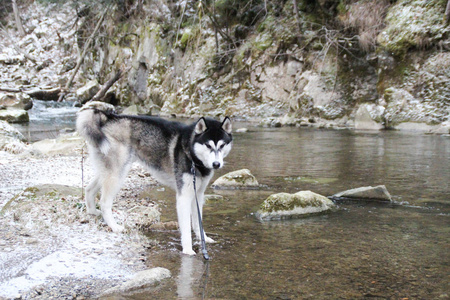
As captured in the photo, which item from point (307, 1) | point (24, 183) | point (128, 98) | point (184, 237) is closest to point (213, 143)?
point (184, 237)

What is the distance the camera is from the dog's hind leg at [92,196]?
4.82 metres

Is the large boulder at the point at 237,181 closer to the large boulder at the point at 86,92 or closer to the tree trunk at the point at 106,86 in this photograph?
the large boulder at the point at 86,92

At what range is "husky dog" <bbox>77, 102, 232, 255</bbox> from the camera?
439cm

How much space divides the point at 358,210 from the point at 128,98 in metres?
27.6

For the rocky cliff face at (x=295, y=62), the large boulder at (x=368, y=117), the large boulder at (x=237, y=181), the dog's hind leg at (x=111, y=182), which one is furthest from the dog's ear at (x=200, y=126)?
the large boulder at (x=368, y=117)

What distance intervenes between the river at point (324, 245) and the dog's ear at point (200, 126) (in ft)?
4.20

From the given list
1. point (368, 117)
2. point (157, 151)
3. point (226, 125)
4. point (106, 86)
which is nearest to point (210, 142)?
point (226, 125)

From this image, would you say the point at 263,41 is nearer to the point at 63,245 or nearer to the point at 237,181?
the point at 237,181

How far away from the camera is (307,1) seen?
23328mm

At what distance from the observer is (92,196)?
16.0 feet

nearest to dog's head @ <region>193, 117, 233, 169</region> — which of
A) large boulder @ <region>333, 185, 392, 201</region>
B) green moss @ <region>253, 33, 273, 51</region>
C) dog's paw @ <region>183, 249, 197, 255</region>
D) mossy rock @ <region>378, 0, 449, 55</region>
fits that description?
dog's paw @ <region>183, 249, 197, 255</region>

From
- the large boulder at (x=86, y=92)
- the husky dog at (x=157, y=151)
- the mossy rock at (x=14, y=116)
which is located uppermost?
the large boulder at (x=86, y=92)

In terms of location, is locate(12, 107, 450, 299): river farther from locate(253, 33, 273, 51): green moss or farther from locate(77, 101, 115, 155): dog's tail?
locate(253, 33, 273, 51): green moss

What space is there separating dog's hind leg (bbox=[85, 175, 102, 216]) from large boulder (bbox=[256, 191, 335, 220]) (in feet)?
7.10
